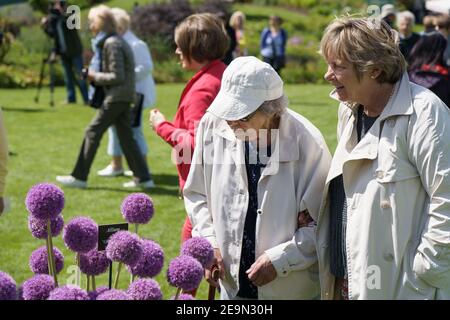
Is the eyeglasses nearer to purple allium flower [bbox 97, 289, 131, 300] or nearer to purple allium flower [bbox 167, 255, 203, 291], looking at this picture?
purple allium flower [bbox 167, 255, 203, 291]

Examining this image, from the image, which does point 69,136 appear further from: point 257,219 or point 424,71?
point 257,219

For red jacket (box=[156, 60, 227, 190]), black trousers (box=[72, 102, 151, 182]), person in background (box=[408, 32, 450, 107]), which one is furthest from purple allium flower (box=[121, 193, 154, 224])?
black trousers (box=[72, 102, 151, 182])

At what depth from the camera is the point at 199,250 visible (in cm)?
266

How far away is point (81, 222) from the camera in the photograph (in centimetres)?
257

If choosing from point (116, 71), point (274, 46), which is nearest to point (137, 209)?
point (116, 71)

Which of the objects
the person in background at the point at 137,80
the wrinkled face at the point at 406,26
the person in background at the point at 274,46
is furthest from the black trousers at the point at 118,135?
the person in background at the point at 274,46

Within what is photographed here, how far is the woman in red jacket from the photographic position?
14.8ft

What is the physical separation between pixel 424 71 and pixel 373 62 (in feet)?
15.7

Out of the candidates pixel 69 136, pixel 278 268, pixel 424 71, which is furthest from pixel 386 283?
pixel 69 136

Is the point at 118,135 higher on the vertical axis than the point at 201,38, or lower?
lower

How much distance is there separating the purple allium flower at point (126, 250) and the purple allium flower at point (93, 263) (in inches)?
7.1

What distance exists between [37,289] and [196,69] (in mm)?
2586

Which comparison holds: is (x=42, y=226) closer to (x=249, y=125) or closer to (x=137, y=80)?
(x=249, y=125)

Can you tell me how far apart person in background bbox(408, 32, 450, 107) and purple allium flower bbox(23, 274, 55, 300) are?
227 inches
